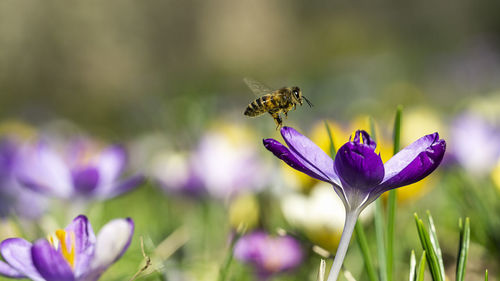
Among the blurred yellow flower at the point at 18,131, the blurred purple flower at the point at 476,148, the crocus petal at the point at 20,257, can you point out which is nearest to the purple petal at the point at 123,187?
the crocus petal at the point at 20,257

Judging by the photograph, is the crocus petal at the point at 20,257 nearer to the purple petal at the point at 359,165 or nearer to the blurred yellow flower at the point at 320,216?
the purple petal at the point at 359,165

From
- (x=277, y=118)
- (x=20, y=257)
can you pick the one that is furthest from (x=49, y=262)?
(x=277, y=118)

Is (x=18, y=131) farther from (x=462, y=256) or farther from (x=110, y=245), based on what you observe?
(x=462, y=256)

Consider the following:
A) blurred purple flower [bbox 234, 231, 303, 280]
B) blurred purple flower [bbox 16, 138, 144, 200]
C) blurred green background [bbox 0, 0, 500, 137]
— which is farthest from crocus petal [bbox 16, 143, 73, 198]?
blurred green background [bbox 0, 0, 500, 137]

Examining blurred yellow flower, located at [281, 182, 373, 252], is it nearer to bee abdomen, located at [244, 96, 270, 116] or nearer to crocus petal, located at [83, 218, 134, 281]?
bee abdomen, located at [244, 96, 270, 116]

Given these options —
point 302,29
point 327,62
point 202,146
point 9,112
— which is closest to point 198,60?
point 327,62
